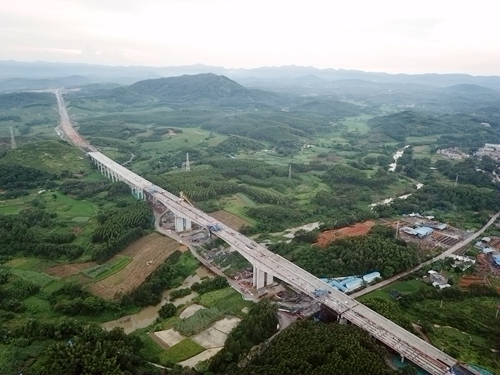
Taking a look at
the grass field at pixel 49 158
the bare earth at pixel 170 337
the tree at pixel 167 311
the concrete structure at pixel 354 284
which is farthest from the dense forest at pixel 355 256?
the grass field at pixel 49 158

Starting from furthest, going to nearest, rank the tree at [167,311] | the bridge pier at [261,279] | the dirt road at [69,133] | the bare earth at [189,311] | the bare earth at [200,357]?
the dirt road at [69,133] < the bridge pier at [261,279] < the bare earth at [189,311] < the tree at [167,311] < the bare earth at [200,357]

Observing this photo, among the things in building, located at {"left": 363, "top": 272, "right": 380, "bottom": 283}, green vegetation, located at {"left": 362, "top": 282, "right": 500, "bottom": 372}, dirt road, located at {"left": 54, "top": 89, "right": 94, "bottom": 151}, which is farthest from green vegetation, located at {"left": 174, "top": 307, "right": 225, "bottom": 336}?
dirt road, located at {"left": 54, "top": 89, "right": 94, "bottom": 151}

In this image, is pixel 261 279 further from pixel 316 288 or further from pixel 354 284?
pixel 354 284

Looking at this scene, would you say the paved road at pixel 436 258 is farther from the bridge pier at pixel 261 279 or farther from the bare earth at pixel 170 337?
the bare earth at pixel 170 337

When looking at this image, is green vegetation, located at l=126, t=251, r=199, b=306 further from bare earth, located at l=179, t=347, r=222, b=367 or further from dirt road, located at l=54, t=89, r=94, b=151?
dirt road, located at l=54, t=89, r=94, b=151

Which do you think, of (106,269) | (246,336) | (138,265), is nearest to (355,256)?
(246,336)
